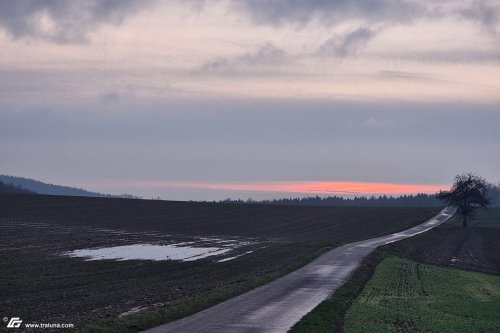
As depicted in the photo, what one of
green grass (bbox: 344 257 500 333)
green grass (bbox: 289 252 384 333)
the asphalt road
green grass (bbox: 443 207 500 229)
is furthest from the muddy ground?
green grass (bbox: 344 257 500 333)

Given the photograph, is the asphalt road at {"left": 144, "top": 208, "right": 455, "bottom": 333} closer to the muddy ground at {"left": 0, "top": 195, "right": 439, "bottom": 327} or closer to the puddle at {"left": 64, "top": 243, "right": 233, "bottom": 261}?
the muddy ground at {"left": 0, "top": 195, "right": 439, "bottom": 327}

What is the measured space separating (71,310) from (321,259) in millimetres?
27366

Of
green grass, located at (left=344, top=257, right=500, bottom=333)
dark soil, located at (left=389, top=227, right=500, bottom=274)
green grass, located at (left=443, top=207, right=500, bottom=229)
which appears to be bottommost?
green grass, located at (left=344, top=257, right=500, bottom=333)

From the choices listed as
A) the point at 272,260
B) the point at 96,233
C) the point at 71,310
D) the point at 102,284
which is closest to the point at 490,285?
Result: the point at 272,260

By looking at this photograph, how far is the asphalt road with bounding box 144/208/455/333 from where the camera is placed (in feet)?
80.8

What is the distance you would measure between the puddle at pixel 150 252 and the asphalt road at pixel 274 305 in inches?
481

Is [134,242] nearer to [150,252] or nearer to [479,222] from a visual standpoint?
[150,252]

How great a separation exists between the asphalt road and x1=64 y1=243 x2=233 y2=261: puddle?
481 inches

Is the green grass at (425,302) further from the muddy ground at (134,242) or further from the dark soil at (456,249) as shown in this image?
the dark soil at (456,249)

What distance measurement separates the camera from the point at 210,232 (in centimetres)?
8500

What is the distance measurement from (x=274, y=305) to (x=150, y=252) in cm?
2881

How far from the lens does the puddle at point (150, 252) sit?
170ft

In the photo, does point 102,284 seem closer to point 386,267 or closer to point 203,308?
point 203,308
